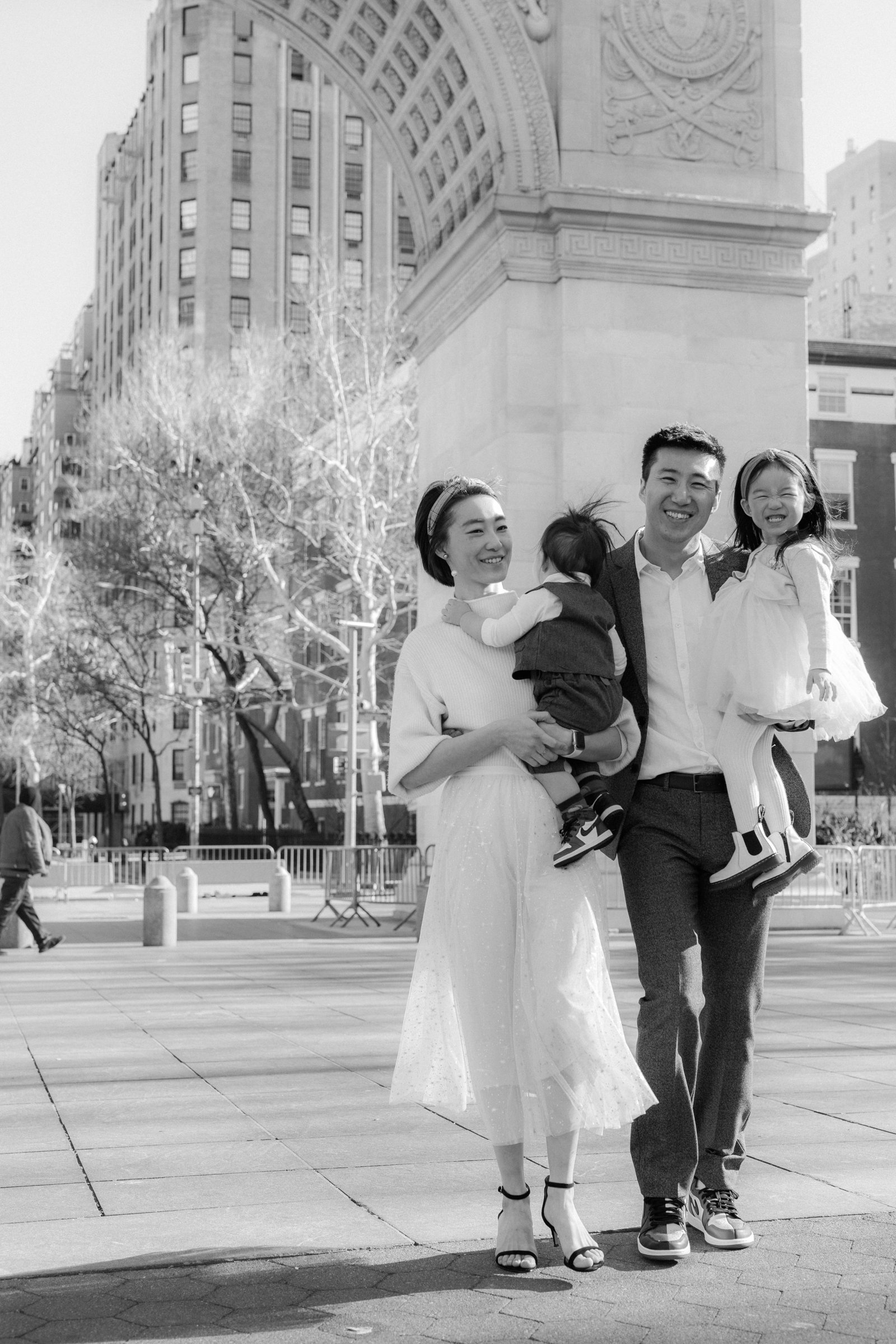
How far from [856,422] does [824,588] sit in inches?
1929

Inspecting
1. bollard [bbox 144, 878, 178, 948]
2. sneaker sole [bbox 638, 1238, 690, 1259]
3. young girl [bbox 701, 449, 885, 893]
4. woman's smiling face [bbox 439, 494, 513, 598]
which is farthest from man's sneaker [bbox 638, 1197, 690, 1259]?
bollard [bbox 144, 878, 178, 948]

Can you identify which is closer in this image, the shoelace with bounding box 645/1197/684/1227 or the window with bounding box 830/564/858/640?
the shoelace with bounding box 645/1197/684/1227

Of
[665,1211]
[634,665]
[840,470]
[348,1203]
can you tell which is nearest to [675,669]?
[634,665]

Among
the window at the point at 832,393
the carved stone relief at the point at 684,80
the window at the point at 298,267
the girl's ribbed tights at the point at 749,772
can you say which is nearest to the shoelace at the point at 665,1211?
the girl's ribbed tights at the point at 749,772

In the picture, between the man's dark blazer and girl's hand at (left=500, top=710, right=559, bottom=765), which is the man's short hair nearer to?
the man's dark blazer

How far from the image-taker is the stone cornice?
1745cm

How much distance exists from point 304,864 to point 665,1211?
33.0 m

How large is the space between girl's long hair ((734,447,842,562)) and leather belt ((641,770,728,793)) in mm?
718

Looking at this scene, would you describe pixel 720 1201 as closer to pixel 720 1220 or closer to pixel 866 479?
pixel 720 1220

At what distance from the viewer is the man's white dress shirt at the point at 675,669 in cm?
489

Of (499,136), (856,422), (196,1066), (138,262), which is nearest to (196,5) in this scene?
(138,262)

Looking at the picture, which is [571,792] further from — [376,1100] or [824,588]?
[376,1100]

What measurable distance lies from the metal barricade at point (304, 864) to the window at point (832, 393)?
2408cm

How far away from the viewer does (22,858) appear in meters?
17.0
